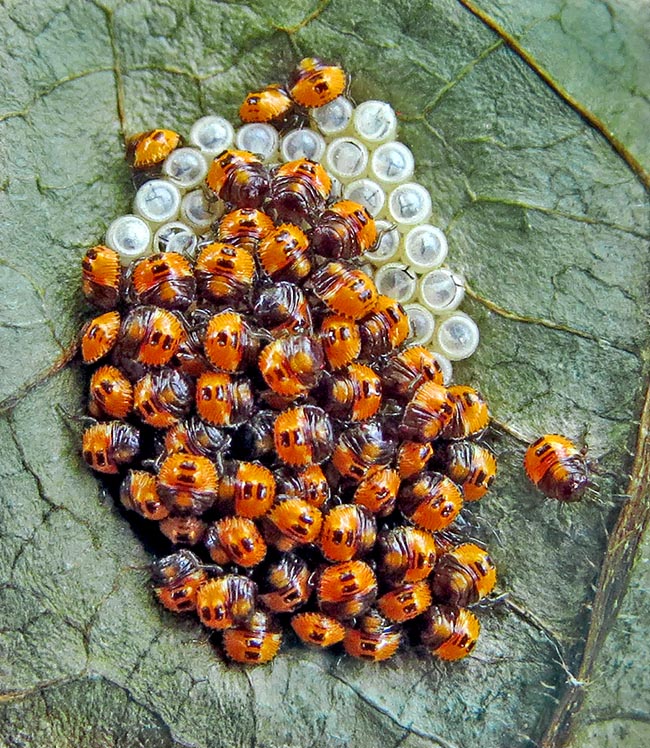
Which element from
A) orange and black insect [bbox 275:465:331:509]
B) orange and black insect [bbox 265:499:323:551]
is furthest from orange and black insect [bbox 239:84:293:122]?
orange and black insect [bbox 265:499:323:551]

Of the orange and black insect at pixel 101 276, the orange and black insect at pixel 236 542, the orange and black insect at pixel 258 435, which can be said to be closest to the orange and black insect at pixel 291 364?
the orange and black insect at pixel 258 435

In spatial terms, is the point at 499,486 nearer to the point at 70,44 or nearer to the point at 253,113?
the point at 253,113

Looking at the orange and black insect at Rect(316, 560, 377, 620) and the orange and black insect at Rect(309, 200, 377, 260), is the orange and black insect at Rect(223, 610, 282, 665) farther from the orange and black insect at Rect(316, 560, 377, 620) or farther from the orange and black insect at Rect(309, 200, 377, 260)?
the orange and black insect at Rect(309, 200, 377, 260)

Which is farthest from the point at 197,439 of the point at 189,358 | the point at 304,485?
the point at 304,485

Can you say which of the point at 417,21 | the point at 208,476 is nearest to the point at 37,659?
the point at 208,476

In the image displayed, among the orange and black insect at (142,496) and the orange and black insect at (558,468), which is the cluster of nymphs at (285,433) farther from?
the orange and black insect at (558,468)

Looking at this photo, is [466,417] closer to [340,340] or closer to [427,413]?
[427,413]
